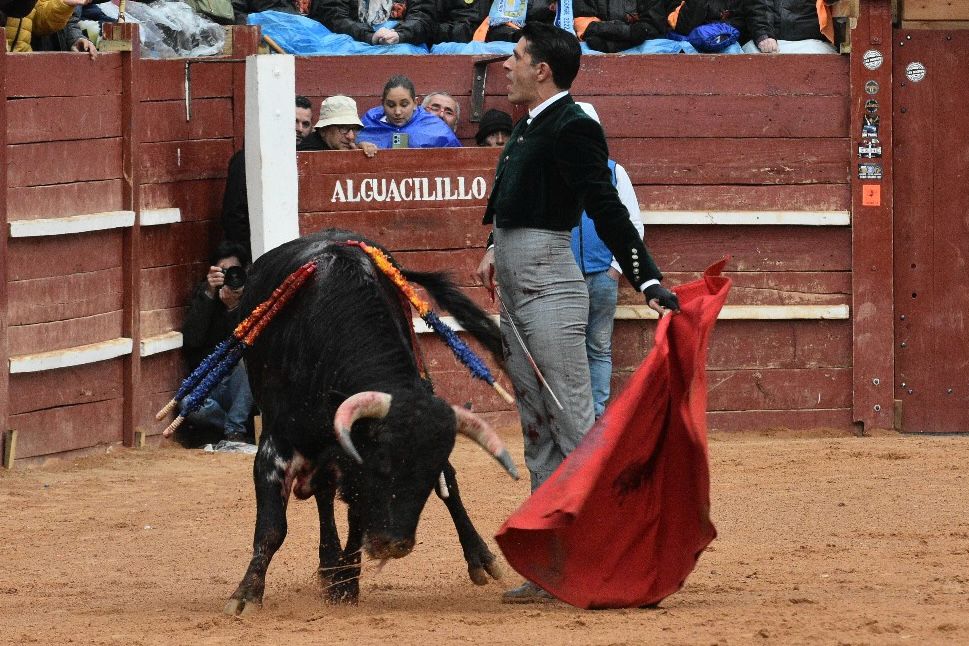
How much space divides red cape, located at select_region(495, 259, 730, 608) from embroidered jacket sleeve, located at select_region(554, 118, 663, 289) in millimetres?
198

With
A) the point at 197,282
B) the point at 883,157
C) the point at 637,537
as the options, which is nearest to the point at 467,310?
the point at 637,537

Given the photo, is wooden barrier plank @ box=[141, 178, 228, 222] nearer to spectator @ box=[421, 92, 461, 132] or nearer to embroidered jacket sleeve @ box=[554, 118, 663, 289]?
spectator @ box=[421, 92, 461, 132]

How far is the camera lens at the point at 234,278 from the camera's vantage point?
8.59m

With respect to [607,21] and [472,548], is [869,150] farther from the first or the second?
[472,548]

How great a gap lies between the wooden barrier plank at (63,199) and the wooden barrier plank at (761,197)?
Result: 3146 millimetres

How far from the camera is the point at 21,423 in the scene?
7949 millimetres

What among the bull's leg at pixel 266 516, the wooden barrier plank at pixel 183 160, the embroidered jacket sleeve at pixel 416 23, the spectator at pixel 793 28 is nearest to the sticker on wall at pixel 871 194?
the spectator at pixel 793 28

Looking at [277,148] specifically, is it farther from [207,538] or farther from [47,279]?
[207,538]

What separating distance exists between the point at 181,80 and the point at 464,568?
4.04 metres

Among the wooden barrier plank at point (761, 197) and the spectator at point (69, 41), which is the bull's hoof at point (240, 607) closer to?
the spectator at point (69, 41)

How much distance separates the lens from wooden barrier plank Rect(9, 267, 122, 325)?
26.1 feet

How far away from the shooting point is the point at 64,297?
8.25 metres

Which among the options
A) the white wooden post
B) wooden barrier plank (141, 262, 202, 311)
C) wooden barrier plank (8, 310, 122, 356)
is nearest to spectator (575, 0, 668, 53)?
the white wooden post

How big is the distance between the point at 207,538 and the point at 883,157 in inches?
186
